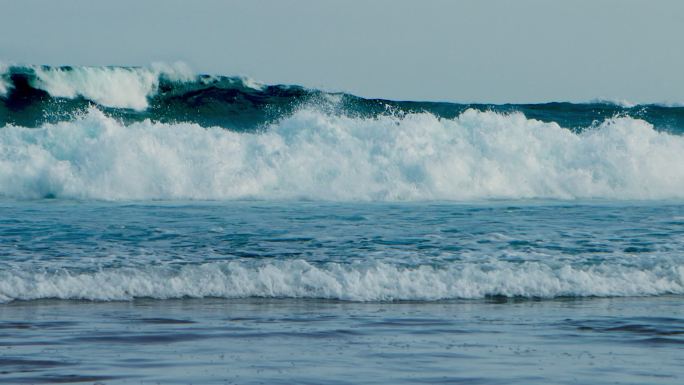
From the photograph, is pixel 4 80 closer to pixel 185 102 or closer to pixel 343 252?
pixel 185 102

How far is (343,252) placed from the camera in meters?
9.10

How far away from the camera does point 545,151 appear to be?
1969 centimetres

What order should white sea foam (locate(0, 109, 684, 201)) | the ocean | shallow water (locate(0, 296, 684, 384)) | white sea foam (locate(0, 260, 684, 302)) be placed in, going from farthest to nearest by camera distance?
white sea foam (locate(0, 109, 684, 201)) < white sea foam (locate(0, 260, 684, 302)) < the ocean < shallow water (locate(0, 296, 684, 384))

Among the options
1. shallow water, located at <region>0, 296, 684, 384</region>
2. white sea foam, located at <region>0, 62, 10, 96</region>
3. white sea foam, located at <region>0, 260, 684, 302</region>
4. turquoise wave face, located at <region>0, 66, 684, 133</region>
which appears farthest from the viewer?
white sea foam, located at <region>0, 62, 10, 96</region>


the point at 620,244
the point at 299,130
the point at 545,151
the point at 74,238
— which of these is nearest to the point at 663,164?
the point at 545,151

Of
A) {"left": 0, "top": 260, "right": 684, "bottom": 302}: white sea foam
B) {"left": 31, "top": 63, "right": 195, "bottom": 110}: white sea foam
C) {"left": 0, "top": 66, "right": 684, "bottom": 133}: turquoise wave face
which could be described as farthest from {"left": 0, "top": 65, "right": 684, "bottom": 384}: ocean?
{"left": 31, "top": 63, "right": 195, "bottom": 110}: white sea foam

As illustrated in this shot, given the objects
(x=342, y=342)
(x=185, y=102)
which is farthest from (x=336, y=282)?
(x=185, y=102)

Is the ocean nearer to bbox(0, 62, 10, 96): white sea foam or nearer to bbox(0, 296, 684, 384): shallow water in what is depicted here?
bbox(0, 296, 684, 384): shallow water

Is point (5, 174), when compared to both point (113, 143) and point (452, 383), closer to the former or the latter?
point (113, 143)

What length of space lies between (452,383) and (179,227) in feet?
22.5

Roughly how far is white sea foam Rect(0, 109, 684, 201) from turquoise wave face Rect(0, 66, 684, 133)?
17.6 feet

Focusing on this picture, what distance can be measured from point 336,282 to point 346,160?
1044 cm

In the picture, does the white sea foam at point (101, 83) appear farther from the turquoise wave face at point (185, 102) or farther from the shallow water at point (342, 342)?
the shallow water at point (342, 342)

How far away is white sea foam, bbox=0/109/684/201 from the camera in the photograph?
16.7 metres
